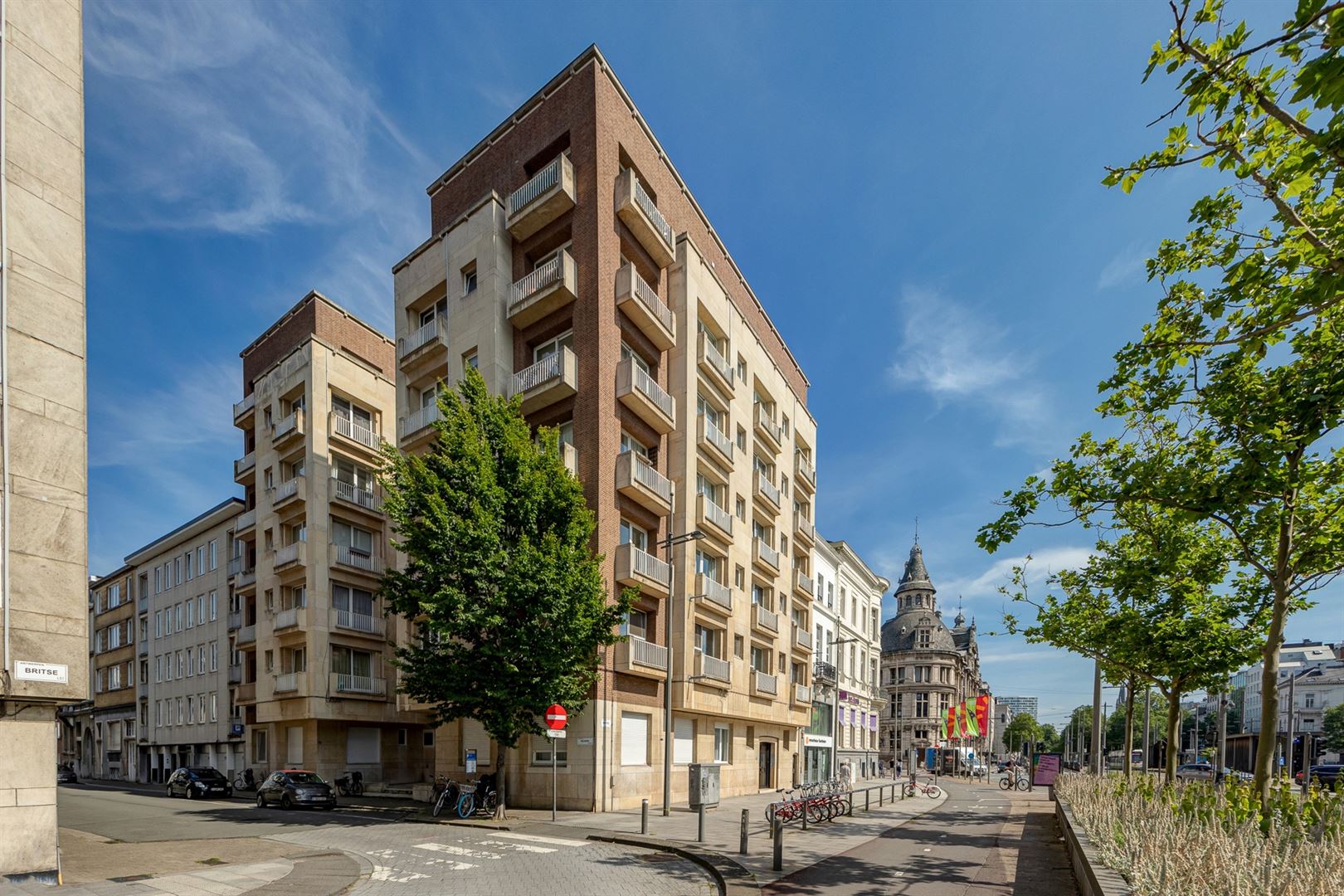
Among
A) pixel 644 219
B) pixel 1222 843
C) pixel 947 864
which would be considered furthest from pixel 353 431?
pixel 1222 843

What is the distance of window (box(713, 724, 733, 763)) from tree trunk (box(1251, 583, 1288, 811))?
20.6 meters

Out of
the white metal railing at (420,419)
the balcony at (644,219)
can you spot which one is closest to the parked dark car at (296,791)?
the white metal railing at (420,419)

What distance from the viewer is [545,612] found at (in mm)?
18547

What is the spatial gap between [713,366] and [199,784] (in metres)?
27.0

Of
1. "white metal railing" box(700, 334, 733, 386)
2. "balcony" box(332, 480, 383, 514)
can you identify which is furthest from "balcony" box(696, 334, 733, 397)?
"balcony" box(332, 480, 383, 514)

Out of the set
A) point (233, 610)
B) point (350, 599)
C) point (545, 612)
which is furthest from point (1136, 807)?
point (233, 610)

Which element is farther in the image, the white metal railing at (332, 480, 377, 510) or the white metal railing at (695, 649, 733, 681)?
the white metal railing at (332, 480, 377, 510)

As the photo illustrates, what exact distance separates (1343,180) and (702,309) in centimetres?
2393

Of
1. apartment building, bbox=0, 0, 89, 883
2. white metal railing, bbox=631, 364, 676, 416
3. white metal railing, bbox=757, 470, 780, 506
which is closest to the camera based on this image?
apartment building, bbox=0, 0, 89, 883

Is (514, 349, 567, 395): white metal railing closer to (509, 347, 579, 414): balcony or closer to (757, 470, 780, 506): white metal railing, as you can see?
(509, 347, 579, 414): balcony

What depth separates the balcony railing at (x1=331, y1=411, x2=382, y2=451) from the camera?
33594mm

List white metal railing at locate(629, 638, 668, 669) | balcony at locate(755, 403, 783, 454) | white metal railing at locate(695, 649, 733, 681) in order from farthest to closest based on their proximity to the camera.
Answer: balcony at locate(755, 403, 783, 454) < white metal railing at locate(695, 649, 733, 681) < white metal railing at locate(629, 638, 668, 669)

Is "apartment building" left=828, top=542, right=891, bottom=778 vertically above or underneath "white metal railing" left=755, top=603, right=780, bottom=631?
underneath

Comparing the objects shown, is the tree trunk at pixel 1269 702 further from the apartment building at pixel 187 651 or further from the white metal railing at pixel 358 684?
the apartment building at pixel 187 651
